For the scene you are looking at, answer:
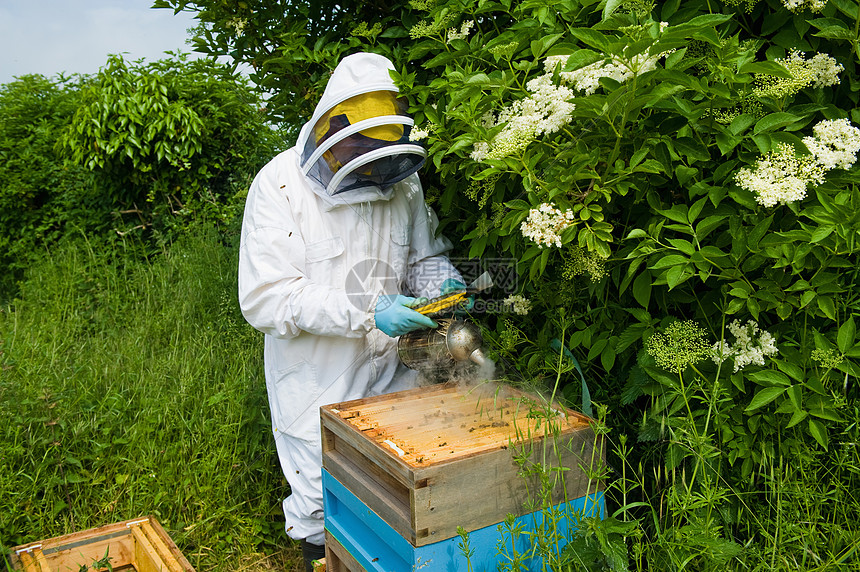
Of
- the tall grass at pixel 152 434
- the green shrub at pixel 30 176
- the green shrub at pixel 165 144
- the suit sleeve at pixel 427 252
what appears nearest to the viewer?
the suit sleeve at pixel 427 252

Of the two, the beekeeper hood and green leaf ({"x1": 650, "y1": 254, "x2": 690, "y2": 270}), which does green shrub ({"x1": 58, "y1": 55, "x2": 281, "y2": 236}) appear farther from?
green leaf ({"x1": 650, "y1": 254, "x2": 690, "y2": 270})

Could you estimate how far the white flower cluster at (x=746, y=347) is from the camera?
165 centimetres

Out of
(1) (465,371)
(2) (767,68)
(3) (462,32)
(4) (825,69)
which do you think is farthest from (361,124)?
(4) (825,69)

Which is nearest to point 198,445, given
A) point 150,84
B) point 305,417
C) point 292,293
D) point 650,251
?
point 305,417

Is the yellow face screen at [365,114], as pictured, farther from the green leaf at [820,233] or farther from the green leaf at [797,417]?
the green leaf at [797,417]

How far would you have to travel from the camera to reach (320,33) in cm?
299

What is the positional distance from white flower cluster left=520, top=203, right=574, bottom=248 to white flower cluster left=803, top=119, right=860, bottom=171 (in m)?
0.61

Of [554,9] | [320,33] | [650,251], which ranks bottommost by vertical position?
[650,251]

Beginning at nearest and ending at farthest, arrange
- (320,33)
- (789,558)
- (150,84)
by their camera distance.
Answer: (789,558), (320,33), (150,84)

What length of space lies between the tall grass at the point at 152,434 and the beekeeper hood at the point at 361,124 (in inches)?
68.0

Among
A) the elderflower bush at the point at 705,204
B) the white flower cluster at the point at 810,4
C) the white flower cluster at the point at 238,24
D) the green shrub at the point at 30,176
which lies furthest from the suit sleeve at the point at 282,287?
the green shrub at the point at 30,176

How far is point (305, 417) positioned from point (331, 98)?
1.33 m

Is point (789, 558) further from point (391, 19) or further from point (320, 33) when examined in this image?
point (320, 33)

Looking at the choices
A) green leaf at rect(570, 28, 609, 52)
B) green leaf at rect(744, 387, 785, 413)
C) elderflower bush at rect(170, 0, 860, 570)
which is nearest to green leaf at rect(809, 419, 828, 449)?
elderflower bush at rect(170, 0, 860, 570)
